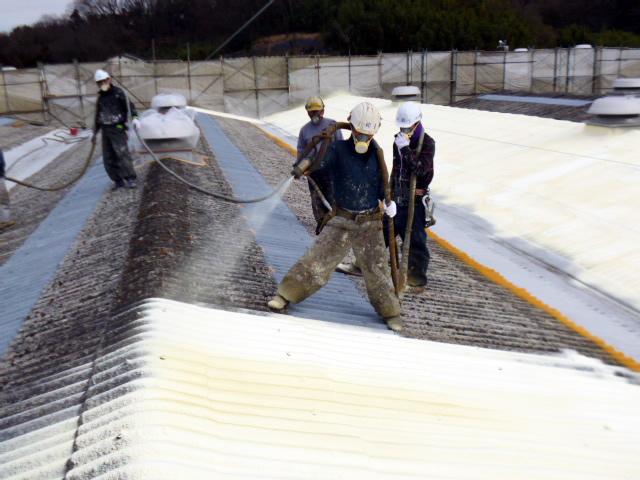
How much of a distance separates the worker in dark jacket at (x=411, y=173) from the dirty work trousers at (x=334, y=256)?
1218 mm

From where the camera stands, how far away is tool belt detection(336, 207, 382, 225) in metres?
6.04

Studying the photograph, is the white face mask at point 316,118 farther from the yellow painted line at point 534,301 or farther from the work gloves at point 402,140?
the yellow painted line at point 534,301

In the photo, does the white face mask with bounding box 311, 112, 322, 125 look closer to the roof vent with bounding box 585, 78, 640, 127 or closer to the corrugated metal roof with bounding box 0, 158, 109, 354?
the corrugated metal roof with bounding box 0, 158, 109, 354

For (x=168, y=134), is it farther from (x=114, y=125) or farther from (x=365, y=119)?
(x=365, y=119)

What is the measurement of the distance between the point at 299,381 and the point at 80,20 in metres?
95.5

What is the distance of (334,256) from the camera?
6152mm

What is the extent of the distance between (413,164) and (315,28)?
73.4 m

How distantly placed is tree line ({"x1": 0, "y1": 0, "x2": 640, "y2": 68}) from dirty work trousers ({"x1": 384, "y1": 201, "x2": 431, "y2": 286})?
43893mm

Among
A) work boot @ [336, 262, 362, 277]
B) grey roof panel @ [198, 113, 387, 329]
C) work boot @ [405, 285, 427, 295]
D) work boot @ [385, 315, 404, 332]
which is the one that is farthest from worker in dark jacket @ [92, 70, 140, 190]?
work boot @ [385, 315, 404, 332]

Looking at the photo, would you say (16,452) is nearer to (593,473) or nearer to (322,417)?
(322,417)

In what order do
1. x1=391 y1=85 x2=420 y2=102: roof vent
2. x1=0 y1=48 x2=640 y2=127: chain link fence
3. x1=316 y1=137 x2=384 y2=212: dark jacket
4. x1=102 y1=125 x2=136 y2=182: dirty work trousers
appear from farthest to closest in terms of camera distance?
x1=0 y1=48 x2=640 y2=127: chain link fence < x1=391 y1=85 x2=420 y2=102: roof vent < x1=102 y1=125 x2=136 y2=182: dirty work trousers < x1=316 y1=137 x2=384 y2=212: dark jacket

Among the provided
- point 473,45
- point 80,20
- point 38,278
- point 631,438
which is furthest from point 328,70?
point 80,20

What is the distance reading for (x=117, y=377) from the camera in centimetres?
439

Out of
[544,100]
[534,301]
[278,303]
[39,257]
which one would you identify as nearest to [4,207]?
[39,257]
